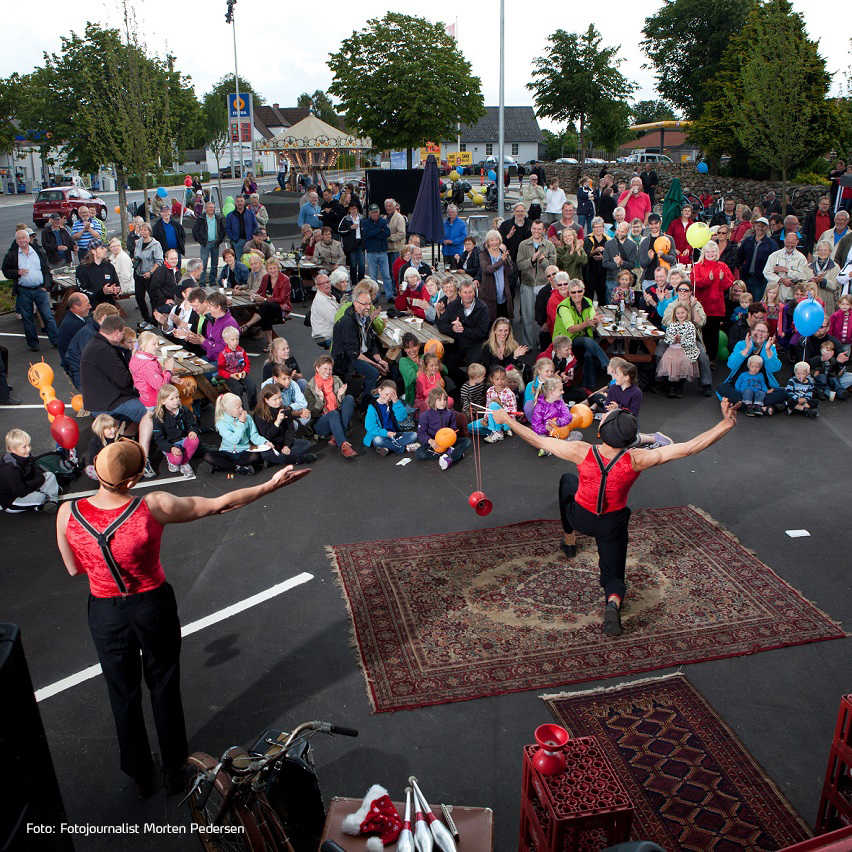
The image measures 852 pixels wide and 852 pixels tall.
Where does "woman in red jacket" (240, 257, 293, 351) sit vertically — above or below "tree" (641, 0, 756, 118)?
below

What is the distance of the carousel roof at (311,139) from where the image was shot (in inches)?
1339

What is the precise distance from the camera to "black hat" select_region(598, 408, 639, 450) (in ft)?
18.4

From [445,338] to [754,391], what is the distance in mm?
4293

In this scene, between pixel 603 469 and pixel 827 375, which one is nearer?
pixel 603 469

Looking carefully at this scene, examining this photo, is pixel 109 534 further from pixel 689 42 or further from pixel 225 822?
pixel 689 42

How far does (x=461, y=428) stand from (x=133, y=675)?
6.00 m

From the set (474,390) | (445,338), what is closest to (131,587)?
(474,390)

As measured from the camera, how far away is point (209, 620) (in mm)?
6312

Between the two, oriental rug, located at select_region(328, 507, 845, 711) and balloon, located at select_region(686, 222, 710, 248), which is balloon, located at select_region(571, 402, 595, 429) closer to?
oriental rug, located at select_region(328, 507, 845, 711)

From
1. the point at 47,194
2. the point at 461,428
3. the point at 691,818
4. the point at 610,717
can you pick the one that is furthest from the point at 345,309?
the point at 47,194

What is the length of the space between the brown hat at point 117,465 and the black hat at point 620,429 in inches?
125

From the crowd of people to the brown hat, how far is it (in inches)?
132

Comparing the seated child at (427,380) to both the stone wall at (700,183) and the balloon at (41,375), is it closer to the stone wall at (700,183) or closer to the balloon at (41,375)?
the balloon at (41,375)

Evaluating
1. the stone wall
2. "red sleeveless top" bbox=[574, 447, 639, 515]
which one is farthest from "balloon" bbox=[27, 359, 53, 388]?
the stone wall
